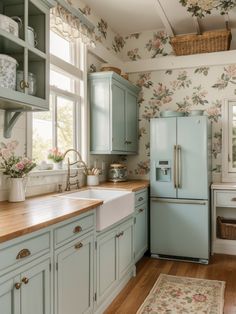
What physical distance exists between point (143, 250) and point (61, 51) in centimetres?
239

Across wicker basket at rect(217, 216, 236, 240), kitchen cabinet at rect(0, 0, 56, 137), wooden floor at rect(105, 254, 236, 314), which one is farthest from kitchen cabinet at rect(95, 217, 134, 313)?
wicker basket at rect(217, 216, 236, 240)

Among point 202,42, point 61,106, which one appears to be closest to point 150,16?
point 202,42

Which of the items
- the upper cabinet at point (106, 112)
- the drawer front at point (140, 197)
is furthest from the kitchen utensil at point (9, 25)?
the drawer front at point (140, 197)

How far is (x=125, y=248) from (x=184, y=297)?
0.67 metres

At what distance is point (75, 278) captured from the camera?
2035 mm

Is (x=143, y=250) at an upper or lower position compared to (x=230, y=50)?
lower

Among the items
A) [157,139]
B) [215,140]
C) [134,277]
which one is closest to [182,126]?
[157,139]

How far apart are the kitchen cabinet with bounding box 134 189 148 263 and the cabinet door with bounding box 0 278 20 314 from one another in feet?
6.49

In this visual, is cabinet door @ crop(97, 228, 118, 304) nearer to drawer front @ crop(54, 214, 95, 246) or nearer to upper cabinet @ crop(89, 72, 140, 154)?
drawer front @ crop(54, 214, 95, 246)

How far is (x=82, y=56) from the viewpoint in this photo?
→ 135 inches

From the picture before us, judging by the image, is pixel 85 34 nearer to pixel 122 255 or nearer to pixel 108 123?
pixel 108 123

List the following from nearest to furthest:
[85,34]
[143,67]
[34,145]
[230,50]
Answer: [34,145]
[85,34]
[230,50]
[143,67]

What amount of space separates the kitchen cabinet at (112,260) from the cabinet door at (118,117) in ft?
3.19

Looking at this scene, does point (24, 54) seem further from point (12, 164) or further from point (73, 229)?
point (73, 229)
